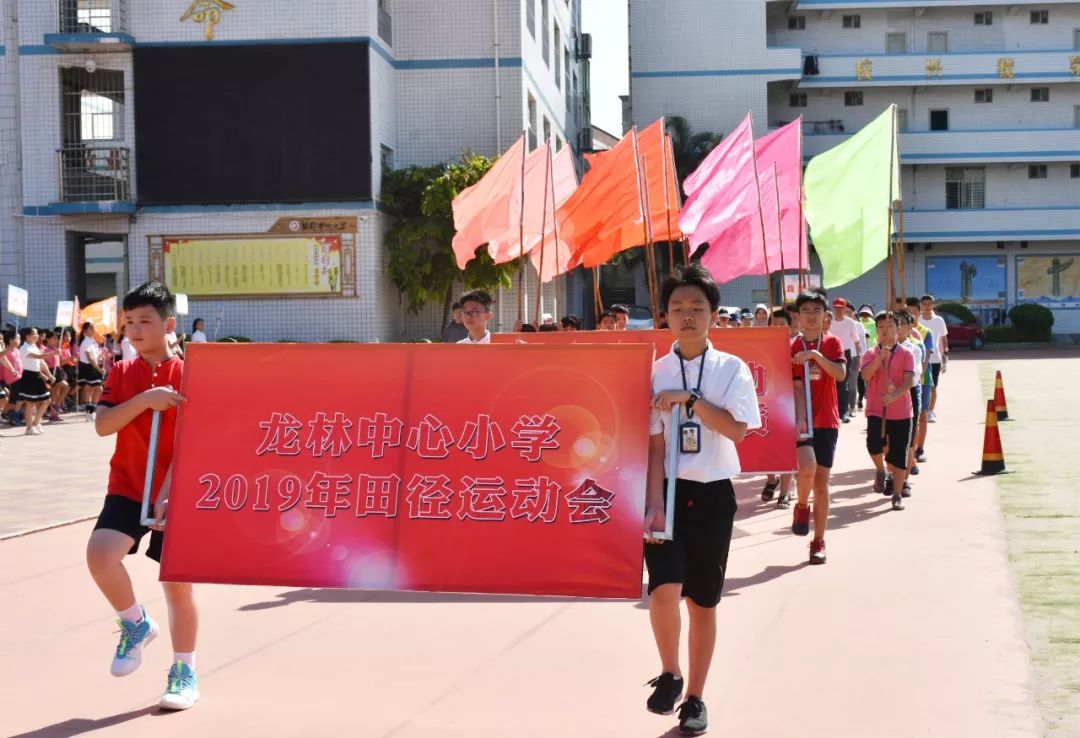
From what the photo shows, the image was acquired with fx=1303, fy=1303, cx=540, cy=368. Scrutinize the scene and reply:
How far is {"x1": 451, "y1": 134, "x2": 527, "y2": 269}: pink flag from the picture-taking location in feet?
50.6

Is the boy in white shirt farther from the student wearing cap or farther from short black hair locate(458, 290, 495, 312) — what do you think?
the student wearing cap

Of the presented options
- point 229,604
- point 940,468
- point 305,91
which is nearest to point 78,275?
point 305,91

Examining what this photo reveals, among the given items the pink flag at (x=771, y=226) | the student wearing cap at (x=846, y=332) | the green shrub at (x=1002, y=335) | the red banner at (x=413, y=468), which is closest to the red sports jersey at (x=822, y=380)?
the red banner at (x=413, y=468)

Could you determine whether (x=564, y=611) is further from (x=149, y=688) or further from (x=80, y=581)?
(x=80, y=581)

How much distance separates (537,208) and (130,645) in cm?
1159

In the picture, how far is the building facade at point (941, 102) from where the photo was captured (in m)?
51.9

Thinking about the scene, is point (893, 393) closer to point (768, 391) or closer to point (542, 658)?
point (768, 391)

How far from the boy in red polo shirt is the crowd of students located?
13.3 metres

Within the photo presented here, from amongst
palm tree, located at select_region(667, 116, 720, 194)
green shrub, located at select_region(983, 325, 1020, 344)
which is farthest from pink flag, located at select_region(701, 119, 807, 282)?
green shrub, located at select_region(983, 325, 1020, 344)

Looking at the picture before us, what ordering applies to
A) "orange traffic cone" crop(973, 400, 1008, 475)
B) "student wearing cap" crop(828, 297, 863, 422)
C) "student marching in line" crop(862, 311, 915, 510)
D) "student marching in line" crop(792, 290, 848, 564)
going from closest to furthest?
"student marching in line" crop(792, 290, 848, 564)
"student marching in line" crop(862, 311, 915, 510)
"orange traffic cone" crop(973, 400, 1008, 475)
"student wearing cap" crop(828, 297, 863, 422)

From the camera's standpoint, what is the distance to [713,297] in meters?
5.21

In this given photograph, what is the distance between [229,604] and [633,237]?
336 inches

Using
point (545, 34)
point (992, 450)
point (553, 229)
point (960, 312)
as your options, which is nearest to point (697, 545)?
point (992, 450)

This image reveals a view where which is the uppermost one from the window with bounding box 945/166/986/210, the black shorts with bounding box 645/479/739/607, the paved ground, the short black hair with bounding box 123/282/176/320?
the window with bounding box 945/166/986/210
